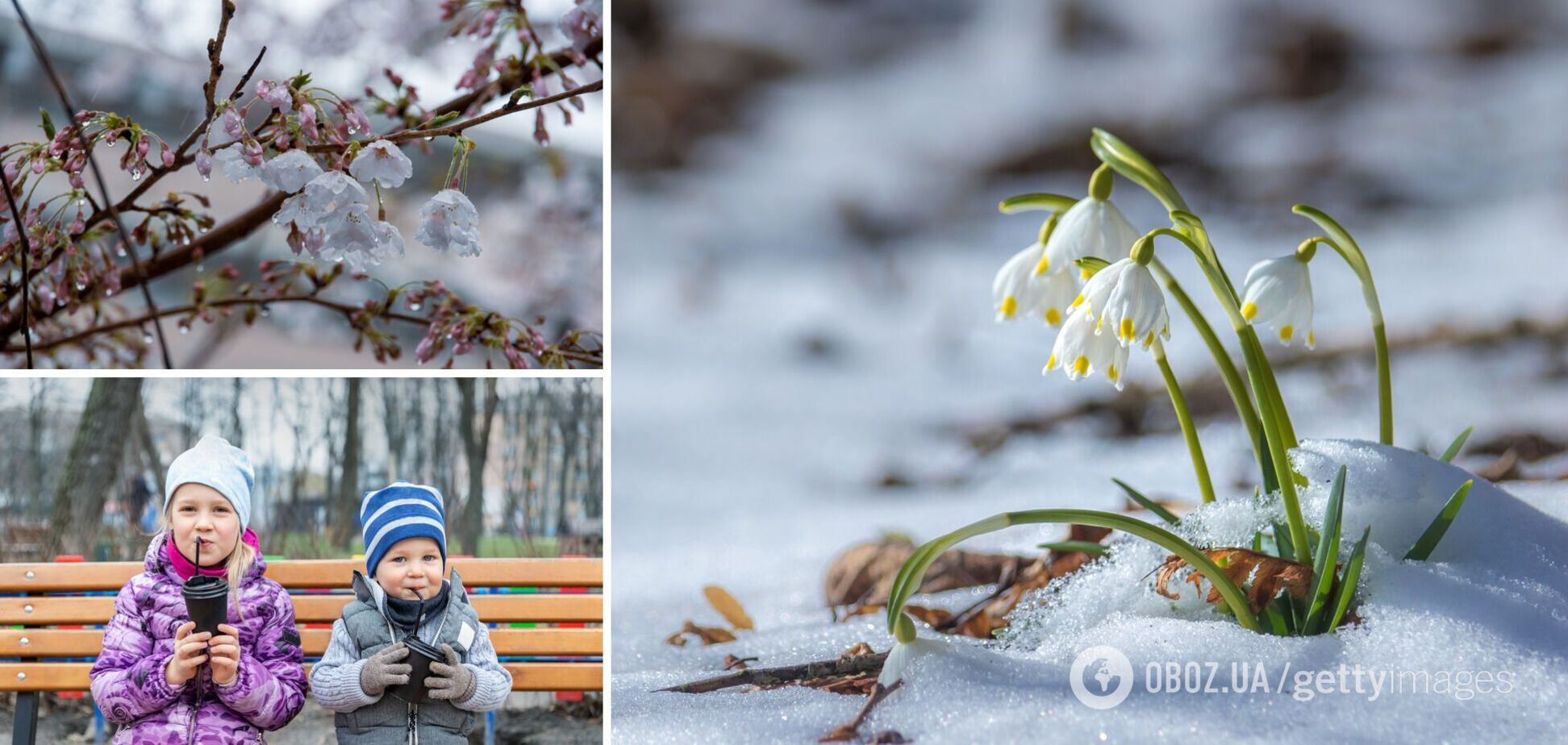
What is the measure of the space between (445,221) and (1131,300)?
340mm

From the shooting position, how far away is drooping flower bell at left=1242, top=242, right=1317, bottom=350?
0.54 meters

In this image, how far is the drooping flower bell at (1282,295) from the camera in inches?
21.4

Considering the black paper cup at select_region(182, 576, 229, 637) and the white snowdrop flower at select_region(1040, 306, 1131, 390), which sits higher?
the white snowdrop flower at select_region(1040, 306, 1131, 390)

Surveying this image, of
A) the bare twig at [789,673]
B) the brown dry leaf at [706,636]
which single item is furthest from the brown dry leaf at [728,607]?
the bare twig at [789,673]

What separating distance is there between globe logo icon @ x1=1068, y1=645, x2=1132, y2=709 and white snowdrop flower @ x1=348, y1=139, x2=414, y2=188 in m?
0.44

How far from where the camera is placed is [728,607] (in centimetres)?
82

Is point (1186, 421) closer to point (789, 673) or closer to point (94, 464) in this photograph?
point (789, 673)

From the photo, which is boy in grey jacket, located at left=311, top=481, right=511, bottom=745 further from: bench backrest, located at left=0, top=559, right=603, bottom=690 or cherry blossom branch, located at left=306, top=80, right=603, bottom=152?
cherry blossom branch, located at left=306, top=80, right=603, bottom=152

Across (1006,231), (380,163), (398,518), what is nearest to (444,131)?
(380,163)

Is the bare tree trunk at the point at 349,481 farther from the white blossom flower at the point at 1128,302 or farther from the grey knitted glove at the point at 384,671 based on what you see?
the white blossom flower at the point at 1128,302

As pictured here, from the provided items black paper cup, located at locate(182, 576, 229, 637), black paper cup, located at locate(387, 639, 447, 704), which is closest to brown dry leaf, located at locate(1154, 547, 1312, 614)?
black paper cup, located at locate(387, 639, 447, 704)

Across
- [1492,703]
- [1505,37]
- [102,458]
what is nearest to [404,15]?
[102,458]

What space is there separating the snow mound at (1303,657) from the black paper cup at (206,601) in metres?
0.25

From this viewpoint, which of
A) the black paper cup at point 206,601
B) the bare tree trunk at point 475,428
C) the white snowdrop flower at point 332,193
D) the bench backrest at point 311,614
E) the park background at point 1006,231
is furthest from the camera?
the park background at point 1006,231
